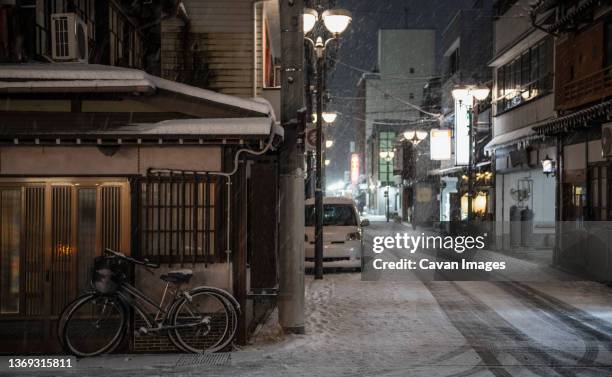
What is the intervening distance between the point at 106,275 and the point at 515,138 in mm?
22242

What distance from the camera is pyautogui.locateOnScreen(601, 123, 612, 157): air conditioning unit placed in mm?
17938

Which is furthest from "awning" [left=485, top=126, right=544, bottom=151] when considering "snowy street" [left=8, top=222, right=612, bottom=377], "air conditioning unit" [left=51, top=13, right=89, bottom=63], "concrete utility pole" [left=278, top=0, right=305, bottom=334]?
"air conditioning unit" [left=51, top=13, right=89, bottom=63]

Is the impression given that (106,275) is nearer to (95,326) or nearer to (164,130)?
(95,326)

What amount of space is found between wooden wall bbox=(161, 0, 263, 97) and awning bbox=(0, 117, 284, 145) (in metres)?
5.89

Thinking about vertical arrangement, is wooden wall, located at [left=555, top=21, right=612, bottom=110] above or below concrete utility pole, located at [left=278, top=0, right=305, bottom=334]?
above

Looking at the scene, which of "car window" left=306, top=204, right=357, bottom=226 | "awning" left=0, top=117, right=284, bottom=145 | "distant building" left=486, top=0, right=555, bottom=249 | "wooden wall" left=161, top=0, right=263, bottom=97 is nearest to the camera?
"awning" left=0, top=117, right=284, bottom=145

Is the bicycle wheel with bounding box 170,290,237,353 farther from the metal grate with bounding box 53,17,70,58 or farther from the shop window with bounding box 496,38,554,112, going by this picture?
the shop window with bounding box 496,38,554,112

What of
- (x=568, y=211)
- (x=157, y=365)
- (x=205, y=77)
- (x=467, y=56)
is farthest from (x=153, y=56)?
(x=467, y=56)

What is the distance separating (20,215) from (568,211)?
1805cm

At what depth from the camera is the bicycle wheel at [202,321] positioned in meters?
9.44

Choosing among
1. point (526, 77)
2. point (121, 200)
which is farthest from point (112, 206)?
point (526, 77)

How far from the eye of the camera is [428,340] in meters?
10.5

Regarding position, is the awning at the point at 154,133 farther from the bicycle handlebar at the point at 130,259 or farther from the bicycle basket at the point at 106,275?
the bicycle basket at the point at 106,275

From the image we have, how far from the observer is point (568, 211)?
22531mm
